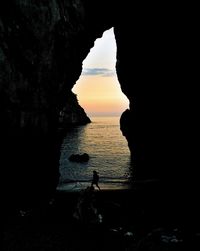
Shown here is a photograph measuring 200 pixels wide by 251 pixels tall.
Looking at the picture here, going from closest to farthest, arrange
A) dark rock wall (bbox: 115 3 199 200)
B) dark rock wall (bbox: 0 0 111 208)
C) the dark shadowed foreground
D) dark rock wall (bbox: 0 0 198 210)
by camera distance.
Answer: the dark shadowed foreground, dark rock wall (bbox: 0 0 111 208), dark rock wall (bbox: 0 0 198 210), dark rock wall (bbox: 115 3 199 200)

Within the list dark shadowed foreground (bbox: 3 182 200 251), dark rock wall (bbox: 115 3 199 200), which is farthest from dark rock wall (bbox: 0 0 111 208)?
dark rock wall (bbox: 115 3 199 200)

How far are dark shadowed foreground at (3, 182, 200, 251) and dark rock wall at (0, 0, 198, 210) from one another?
116 inches

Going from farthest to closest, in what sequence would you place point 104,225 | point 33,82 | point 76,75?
point 76,75 → point 33,82 → point 104,225

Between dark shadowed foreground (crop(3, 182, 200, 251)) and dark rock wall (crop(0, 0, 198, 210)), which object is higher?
dark rock wall (crop(0, 0, 198, 210))

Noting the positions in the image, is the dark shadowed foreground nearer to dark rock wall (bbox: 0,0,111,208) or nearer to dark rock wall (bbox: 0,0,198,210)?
dark rock wall (bbox: 0,0,111,208)

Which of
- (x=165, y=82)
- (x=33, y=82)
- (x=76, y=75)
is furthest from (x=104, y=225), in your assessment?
(x=165, y=82)

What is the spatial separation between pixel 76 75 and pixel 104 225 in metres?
16.7

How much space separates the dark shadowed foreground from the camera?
1491 cm

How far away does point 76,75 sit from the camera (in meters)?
29.9

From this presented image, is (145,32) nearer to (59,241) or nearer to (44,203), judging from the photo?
(44,203)

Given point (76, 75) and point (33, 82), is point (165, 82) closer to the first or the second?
point (76, 75)

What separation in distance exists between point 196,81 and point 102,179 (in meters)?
18.2

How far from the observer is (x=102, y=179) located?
38.5 meters

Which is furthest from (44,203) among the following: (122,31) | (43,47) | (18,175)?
(122,31)
